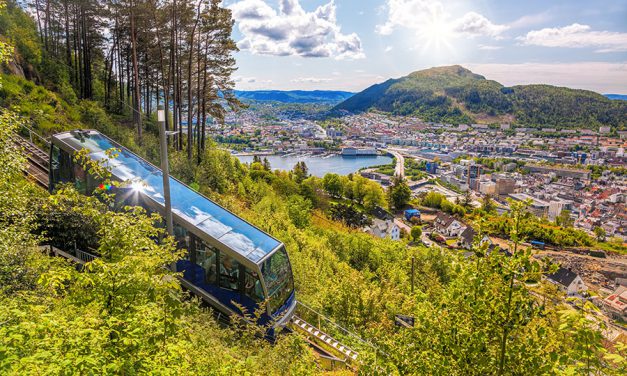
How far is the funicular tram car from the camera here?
24.6 feet

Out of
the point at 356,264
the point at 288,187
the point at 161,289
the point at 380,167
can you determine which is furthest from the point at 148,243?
the point at 380,167

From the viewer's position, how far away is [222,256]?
24.8 feet

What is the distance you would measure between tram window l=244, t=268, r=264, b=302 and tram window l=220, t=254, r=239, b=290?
9.3 inches

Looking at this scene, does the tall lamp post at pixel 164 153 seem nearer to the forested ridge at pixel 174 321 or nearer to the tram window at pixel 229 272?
the tram window at pixel 229 272

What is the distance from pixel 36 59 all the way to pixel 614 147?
191 meters

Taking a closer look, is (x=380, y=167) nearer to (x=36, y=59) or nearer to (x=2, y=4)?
(x=36, y=59)

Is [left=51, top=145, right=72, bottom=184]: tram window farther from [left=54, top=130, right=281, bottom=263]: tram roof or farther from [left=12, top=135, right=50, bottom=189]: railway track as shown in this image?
[left=12, top=135, right=50, bottom=189]: railway track

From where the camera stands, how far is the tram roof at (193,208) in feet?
25.2

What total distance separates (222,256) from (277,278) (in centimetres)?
132

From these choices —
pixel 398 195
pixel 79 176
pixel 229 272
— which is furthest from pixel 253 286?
pixel 398 195

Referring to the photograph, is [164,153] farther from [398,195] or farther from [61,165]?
[398,195]

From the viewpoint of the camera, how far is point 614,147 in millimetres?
148875

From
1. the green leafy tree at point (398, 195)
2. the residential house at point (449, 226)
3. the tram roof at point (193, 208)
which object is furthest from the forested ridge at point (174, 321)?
the green leafy tree at point (398, 195)

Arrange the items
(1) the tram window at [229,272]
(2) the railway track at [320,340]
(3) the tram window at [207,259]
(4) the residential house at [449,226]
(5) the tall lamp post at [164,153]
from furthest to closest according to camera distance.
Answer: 1. (4) the residential house at [449,226]
2. (2) the railway track at [320,340]
3. (3) the tram window at [207,259]
4. (1) the tram window at [229,272]
5. (5) the tall lamp post at [164,153]
